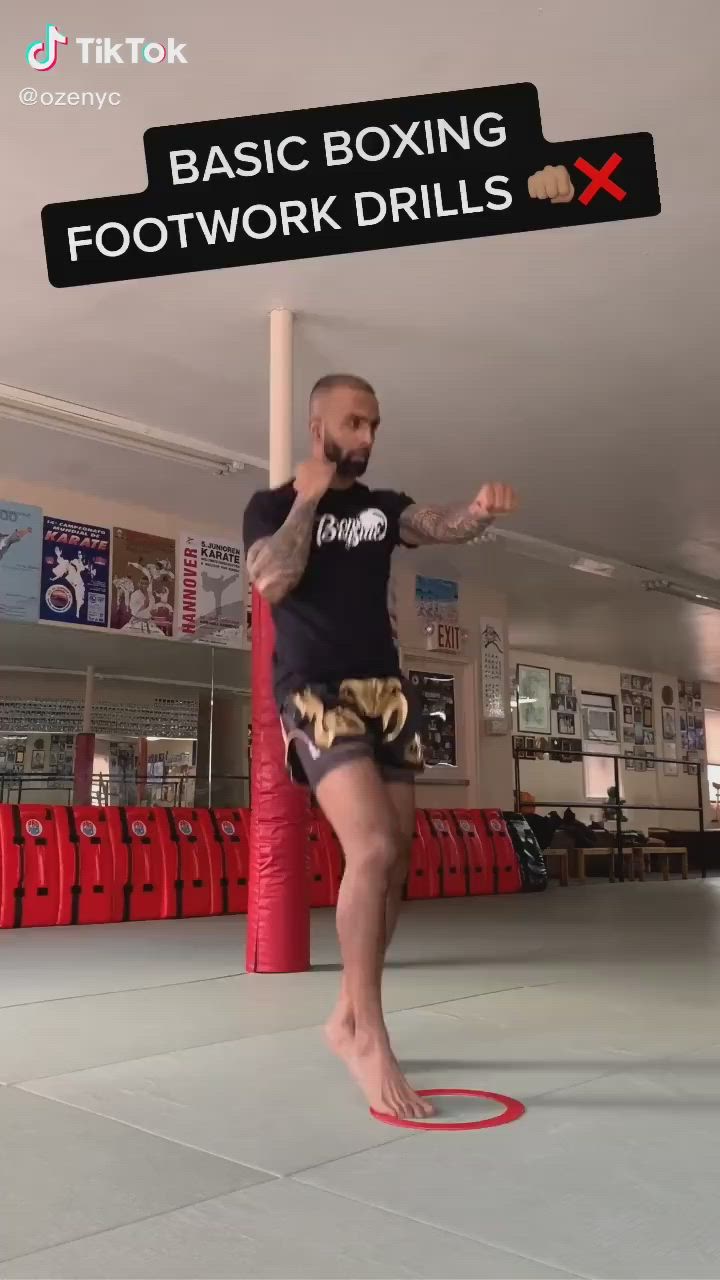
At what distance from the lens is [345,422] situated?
2.27 meters

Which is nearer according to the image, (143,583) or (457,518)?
(457,518)

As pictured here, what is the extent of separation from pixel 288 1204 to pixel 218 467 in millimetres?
5824

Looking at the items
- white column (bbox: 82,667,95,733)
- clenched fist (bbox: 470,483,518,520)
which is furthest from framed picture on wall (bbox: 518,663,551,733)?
clenched fist (bbox: 470,483,518,520)

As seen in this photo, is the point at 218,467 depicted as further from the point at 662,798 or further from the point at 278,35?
the point at 662,798

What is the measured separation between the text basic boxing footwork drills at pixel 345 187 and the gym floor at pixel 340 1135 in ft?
9.68

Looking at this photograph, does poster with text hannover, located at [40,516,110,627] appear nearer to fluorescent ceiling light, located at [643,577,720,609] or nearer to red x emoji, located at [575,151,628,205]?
red x emoji, located at [575,151,628,205]

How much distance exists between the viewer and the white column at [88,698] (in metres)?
7.69

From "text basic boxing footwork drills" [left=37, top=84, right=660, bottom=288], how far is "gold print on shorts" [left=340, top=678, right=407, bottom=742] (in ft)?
8.20

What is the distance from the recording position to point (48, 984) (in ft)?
12.4

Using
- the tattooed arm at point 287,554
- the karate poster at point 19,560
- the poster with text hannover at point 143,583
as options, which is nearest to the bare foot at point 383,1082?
the tattooed arm at point 287,554

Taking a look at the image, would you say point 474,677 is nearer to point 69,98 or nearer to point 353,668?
→ point 69,98

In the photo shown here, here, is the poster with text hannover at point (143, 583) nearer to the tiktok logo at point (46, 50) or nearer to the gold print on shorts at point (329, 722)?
the tiktok logo at point (46, 50)

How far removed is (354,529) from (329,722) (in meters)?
0.43

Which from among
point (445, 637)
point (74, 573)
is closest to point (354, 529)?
point (74, 573)
